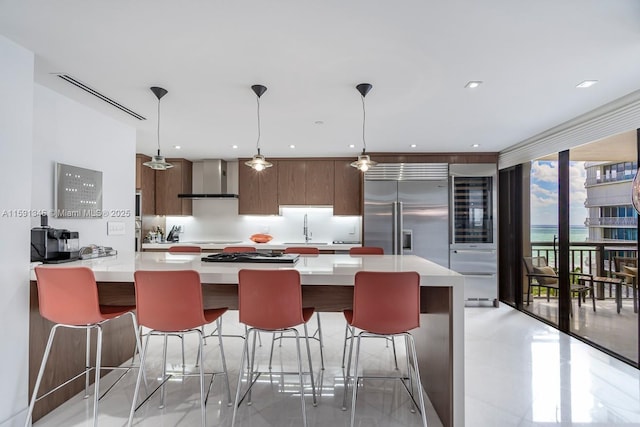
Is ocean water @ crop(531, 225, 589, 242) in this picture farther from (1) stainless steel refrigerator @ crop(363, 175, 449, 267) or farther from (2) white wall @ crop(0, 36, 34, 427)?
(2) white wall @ crop(0, 36, 34, 427)

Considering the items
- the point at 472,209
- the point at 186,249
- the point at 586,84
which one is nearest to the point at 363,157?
the point at 586,84

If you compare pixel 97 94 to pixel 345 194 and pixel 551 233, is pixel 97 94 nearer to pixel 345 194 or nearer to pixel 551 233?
pixel 345 194

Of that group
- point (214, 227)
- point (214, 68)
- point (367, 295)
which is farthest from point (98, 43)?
point (214, 227)

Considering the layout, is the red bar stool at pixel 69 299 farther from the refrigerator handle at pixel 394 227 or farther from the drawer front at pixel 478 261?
the drawer front at pixel 478 261

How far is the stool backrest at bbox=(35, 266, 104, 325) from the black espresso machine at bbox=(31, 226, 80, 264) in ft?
1.46

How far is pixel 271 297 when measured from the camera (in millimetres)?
1958

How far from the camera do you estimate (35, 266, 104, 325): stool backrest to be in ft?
6.64

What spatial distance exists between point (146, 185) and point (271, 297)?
14.6ft

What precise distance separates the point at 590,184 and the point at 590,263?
35.0 inches

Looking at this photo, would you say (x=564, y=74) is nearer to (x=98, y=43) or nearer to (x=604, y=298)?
(x=604, y=298)

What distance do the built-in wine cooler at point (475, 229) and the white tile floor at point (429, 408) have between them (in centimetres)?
164

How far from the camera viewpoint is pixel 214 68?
2.43 meters

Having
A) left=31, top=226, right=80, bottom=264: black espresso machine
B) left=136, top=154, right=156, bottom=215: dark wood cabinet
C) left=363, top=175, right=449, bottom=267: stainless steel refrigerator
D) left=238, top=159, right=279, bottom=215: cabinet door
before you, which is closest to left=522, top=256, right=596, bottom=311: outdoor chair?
left=363, top=175, right=449, bottom=267: stainless steel refrigerator

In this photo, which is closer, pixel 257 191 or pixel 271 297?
pixel 271 297
